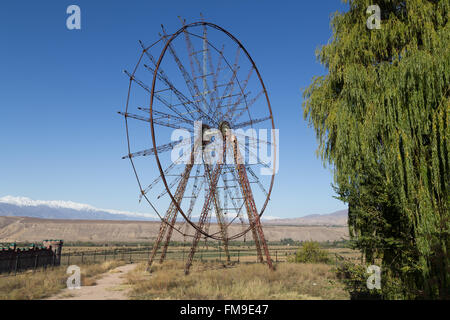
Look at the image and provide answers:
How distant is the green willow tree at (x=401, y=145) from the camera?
28.5 feet

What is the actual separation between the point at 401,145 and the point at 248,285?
393 inches

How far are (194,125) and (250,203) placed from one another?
6.76 meters

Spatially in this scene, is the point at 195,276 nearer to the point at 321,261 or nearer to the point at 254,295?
the point at 254,295

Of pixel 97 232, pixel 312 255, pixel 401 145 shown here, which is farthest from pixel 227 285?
pixel 97 232

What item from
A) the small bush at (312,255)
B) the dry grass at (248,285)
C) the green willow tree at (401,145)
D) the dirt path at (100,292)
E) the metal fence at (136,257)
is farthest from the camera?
the metal fence at (136,257)

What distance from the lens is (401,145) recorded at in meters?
10.1

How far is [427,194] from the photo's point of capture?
8.71 metres

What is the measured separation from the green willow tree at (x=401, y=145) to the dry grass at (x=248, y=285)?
2.82 metres

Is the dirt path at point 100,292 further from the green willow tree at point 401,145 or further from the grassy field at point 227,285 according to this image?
the green willow tree at point 401,145

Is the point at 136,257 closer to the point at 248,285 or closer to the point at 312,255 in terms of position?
the point at 312,255

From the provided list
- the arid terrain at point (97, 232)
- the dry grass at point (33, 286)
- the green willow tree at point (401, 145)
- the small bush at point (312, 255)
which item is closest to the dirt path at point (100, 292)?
the dry grass at point (33, 286)

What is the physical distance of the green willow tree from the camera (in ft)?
28.5

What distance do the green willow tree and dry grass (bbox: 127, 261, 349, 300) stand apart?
282cm

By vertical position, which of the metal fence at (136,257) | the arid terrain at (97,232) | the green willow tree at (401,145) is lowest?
the arid terrain at (97,232)
